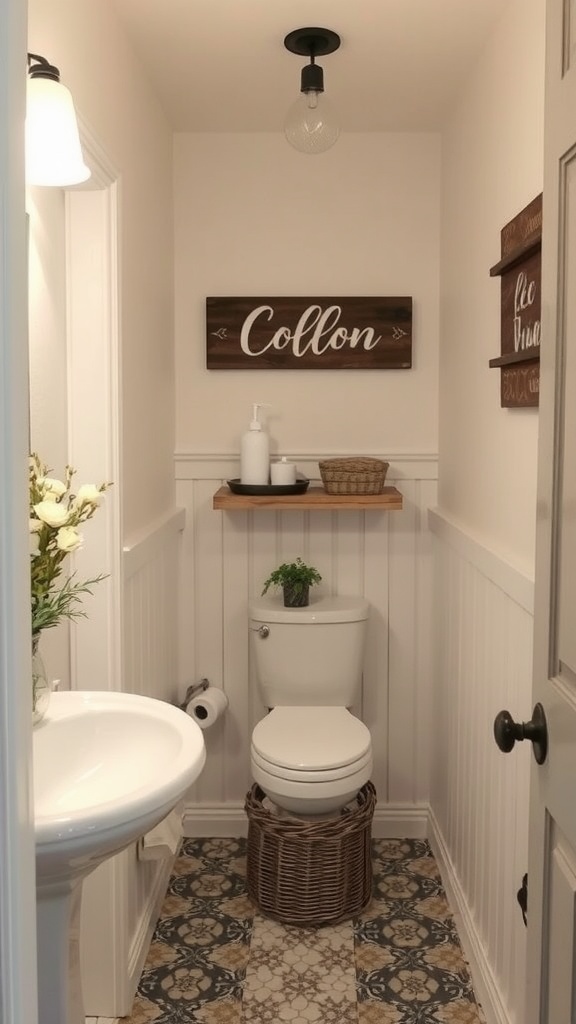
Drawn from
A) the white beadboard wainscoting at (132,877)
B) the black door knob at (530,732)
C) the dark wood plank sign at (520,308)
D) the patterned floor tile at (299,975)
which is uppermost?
the dark wood plank sign at (520,308)

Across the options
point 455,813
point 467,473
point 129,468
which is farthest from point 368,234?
point 455,813

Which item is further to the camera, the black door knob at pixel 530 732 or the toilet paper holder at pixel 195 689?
the toilet paper holder at pixel 195 689

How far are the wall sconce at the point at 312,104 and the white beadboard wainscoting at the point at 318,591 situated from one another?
44.1 inches

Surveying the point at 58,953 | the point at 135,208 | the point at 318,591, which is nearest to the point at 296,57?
the point at 135,208

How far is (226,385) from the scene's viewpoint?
314 centimetres

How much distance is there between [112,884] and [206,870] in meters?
0.86

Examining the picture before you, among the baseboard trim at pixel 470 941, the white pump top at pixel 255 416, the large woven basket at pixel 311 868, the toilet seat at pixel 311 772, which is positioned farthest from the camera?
the white pump top at pixel 255 416

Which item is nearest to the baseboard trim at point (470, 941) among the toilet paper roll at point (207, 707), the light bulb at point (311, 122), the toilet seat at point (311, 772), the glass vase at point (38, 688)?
the toilet seat at point (311, 772)

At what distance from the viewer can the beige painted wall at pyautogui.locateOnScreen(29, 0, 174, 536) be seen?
1851 mm

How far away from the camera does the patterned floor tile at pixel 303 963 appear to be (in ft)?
7.33

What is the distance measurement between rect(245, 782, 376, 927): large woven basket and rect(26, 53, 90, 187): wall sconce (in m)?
1.89

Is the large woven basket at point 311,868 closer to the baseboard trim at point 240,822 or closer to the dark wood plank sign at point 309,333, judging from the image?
the baseboard trim at point 240,822

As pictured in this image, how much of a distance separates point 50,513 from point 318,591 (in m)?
1.80

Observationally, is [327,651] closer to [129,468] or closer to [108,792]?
[129,468]
